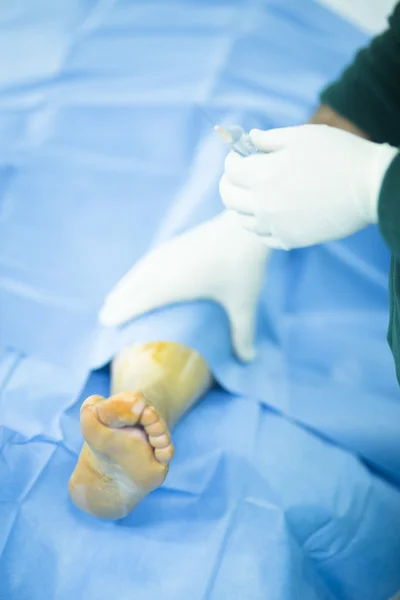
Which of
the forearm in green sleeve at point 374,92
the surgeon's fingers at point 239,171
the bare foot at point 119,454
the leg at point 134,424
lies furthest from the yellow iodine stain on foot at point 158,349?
the forearm in green sleeve at point 374,92

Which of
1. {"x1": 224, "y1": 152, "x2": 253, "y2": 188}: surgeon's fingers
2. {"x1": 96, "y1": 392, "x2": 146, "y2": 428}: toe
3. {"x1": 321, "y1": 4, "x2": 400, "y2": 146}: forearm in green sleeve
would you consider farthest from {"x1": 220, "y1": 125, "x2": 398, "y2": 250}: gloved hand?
{"x1": 321, "y1": 4, "x2": 400, "y2": 146}: forearm in green sleeve

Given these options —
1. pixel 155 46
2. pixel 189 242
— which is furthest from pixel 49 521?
pixel 155 46

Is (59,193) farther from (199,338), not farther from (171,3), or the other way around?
(171,3)

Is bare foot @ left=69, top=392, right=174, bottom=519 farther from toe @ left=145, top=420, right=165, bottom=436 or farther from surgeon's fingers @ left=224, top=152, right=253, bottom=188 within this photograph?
surgeon's fingers @ left=224, top=152, right=253, bottom=188

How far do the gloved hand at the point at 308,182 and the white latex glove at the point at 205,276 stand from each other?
218mm

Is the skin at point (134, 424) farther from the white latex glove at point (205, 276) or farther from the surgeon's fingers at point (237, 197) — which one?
the surgeon's fingers at point (237, 197)

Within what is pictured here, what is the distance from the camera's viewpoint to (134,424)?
0.58 metres

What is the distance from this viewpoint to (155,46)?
1.23 metres

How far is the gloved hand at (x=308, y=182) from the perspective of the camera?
51 cm

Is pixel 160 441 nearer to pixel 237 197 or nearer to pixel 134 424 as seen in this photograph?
pixel 134 424

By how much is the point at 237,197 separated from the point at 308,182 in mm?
80

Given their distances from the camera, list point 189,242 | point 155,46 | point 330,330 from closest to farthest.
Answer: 1. point 189,242
2. point 330,330
3. point 155,46

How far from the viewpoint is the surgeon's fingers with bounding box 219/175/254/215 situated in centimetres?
57

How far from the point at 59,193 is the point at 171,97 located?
0.30 m
